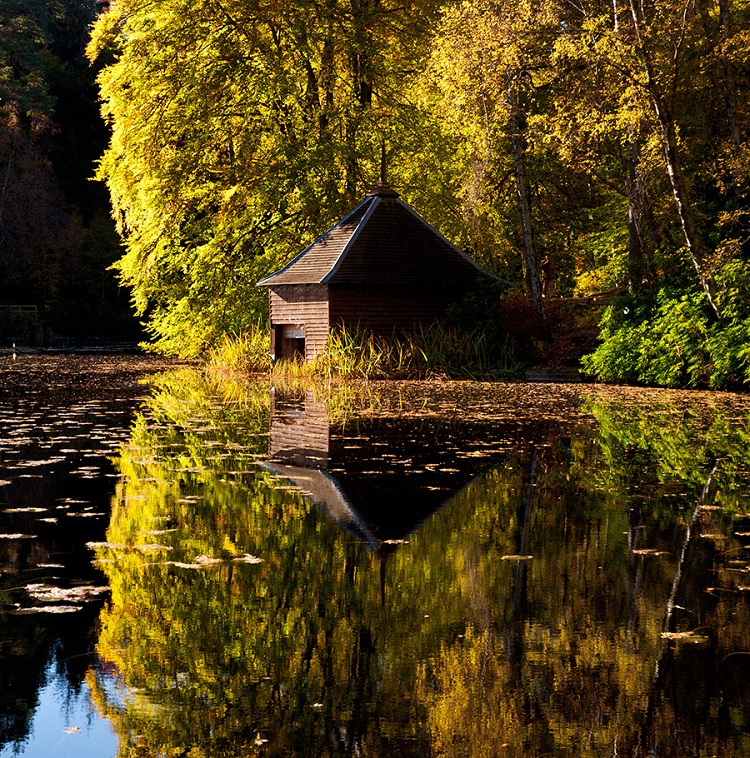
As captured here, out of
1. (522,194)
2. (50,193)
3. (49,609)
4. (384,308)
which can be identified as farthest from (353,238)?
(50,193)

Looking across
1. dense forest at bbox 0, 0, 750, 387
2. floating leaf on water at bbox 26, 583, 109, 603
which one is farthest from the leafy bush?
floating leaf on water at bbox 26, 583, 109, 603

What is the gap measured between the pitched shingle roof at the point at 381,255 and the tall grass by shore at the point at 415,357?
56.6 inches

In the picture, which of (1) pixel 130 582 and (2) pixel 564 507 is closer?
(1) pixel 130 582

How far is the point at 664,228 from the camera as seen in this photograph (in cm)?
2891

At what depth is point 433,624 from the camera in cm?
536

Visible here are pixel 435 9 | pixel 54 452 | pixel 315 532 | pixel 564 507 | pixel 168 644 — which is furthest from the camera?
pixel 435 9

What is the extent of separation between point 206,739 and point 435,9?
1343 inches

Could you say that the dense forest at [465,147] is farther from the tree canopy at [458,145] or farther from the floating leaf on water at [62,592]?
the floating leaf on water at [62,592]

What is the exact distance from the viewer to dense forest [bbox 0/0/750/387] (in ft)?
77.4

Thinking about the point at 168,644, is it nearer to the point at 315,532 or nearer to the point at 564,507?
the point at 315,532

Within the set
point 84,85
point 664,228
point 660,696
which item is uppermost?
point 84,85

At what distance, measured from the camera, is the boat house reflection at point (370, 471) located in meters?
8.18

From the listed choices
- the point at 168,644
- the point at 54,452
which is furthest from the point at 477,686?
the point at 54,452

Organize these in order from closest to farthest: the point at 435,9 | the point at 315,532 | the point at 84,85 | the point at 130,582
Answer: the point at 130,582 < the point at 315,532 < the point at 435,9 < the point at 84,85
